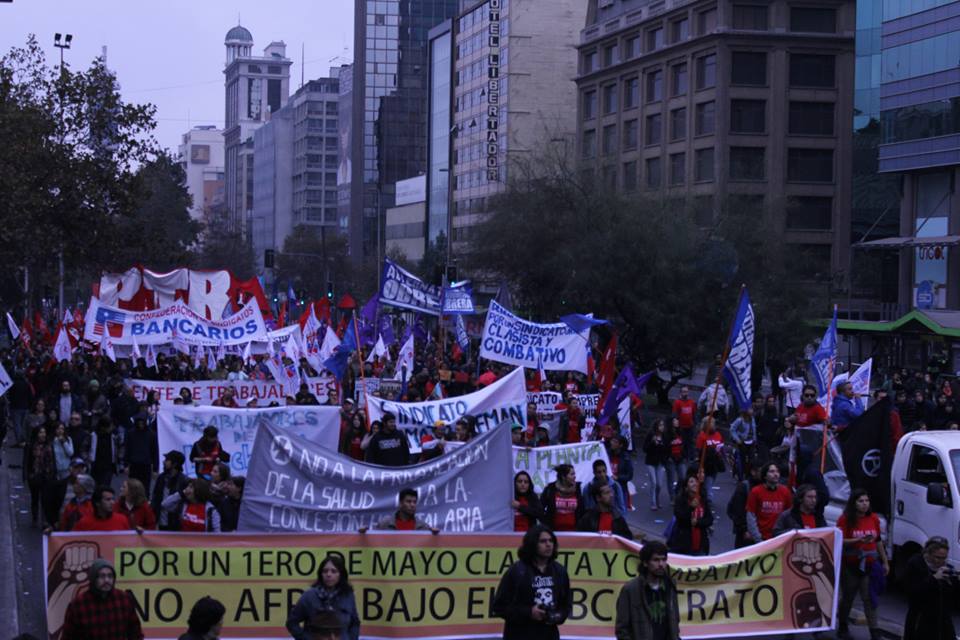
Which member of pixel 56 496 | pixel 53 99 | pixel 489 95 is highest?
pixel 489 95

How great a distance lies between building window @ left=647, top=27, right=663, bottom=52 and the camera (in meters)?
70.0

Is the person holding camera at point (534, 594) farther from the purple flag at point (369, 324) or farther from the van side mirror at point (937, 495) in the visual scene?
the purple flag at point (369, 324)

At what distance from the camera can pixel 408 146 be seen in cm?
12775

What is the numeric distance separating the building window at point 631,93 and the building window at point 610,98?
3.69 ft

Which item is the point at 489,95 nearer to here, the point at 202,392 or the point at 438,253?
the point at 438,253

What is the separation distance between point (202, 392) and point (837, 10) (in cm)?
5141

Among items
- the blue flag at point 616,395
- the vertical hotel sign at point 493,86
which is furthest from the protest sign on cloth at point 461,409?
the vertical hotel sign at point 493,86

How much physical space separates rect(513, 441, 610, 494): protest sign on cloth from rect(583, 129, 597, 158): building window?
61917mm

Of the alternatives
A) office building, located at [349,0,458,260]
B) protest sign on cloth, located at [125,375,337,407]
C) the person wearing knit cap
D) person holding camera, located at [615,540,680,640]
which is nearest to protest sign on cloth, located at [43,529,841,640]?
the person wearing knit cap

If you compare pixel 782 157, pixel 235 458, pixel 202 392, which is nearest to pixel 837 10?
pixel 782 157

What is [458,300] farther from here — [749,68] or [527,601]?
[749,68]

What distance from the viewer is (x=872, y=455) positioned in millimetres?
12766

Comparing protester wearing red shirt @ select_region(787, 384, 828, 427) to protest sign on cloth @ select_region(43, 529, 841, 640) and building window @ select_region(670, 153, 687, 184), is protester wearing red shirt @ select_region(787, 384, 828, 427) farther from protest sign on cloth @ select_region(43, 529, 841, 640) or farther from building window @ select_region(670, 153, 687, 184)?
building window @ select_region(670, 153, 687, 184)

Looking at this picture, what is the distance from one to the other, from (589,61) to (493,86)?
587 inches
